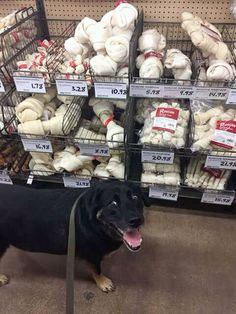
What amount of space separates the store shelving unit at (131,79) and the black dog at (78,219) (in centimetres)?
32

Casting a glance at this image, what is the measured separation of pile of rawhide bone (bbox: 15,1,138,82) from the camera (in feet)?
3.66

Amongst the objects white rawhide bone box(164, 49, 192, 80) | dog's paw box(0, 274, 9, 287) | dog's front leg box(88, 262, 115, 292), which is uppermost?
white rawhide bone box(164, 49, 192, 80)

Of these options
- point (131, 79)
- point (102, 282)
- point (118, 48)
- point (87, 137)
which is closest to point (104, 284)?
point (102, 282)

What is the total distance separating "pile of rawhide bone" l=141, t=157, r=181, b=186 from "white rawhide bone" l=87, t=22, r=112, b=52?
559 millimetres

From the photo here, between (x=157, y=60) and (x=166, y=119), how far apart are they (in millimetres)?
235

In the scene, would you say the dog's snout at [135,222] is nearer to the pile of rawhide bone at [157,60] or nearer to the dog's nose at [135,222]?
the dog's nose at [135,222]

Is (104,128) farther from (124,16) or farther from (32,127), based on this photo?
(124,16)

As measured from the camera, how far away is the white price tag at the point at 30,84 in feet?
3.82

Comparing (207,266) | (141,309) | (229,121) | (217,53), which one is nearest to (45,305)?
(141,309)

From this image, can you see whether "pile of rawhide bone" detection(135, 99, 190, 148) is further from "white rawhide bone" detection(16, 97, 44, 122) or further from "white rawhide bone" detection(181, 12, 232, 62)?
"white rawhide bone" detection(16, 97, 44, 122)

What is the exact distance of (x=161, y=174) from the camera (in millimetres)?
1433

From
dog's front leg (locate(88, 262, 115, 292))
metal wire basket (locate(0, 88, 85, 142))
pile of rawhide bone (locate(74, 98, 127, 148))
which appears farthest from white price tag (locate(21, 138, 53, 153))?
dog's front leg (locate(88, 262, 115, 292))

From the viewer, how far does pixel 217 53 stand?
117 cm

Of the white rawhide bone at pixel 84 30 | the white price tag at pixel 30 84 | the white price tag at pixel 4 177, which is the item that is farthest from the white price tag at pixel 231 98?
the white price tag at pixel 4 177
